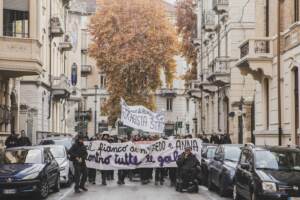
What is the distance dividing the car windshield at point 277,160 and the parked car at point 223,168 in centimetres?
259

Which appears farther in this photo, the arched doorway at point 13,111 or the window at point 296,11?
the arched doorway at point 13,111

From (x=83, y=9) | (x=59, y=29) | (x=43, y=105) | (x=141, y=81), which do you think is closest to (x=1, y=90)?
(x=43, y=105)

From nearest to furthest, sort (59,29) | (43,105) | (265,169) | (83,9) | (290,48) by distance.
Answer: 1. (265,169)
2. (290,48)
3. (43,105)
4. (59,29)
5. (83,9)

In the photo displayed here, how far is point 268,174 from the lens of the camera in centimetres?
1652

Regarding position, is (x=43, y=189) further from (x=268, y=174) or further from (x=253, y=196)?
(x=268, y=174)

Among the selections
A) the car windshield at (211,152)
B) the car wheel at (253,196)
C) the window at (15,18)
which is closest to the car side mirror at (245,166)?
the car wheel at (253,196)

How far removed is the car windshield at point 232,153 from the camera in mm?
22016

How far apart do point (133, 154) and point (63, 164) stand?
11.0 feet

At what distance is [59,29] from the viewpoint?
47.9 m

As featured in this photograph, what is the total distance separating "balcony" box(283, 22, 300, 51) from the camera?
87.6 feet

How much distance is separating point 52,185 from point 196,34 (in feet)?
139

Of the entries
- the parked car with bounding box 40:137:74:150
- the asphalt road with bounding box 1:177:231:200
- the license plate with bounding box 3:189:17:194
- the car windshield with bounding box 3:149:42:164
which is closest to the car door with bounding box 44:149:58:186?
the car windshield with bounding box 3:149:42:164

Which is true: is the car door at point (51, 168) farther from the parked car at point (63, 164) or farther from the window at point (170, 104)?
the window at point (170, 104)

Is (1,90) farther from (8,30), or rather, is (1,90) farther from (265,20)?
(265,20)
